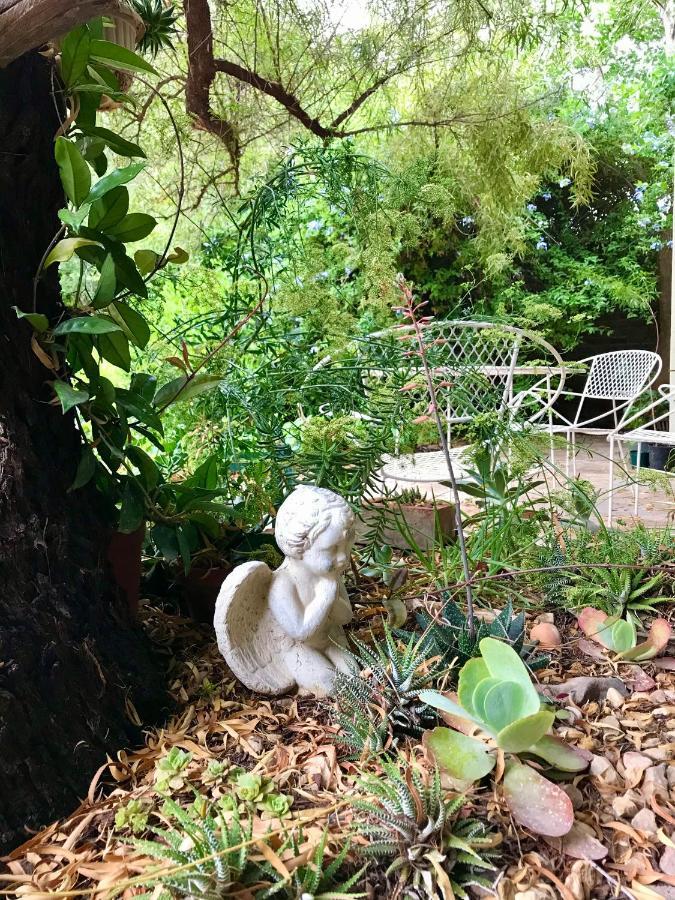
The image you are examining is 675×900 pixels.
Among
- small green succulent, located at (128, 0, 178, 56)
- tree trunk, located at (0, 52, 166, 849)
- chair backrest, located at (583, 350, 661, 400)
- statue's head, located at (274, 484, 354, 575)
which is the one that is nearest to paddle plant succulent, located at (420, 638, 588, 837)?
statue's head, located at (274, 484, 354, 575)

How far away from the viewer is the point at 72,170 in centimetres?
91

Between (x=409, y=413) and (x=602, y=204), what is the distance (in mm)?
5344

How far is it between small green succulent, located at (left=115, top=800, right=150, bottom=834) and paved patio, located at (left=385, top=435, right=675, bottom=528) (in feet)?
3.23

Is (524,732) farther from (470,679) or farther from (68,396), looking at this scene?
(68,396)

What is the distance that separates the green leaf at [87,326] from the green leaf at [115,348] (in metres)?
0.11

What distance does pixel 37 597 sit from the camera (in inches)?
37.1

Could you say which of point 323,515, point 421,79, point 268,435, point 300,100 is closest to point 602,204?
point 421,79

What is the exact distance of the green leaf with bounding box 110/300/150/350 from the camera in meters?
1.07

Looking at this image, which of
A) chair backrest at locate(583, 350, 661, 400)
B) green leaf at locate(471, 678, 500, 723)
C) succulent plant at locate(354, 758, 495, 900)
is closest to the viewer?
succulent plant at locate(354, 758, 495, 900)

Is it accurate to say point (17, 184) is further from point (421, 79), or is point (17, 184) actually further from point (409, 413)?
point (421, 79)

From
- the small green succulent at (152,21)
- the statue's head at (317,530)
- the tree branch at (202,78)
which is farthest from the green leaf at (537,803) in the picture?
the tree branch at (202,78)

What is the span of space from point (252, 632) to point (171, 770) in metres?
0.24

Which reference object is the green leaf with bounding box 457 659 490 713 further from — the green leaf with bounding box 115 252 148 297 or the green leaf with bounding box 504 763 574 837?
the green leaf with bounding box 115 252 148 297

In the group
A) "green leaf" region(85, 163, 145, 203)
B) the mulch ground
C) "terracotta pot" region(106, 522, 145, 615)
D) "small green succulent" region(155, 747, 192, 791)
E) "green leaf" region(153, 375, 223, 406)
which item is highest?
"green leaf" region(85, 163, 145, 203)
